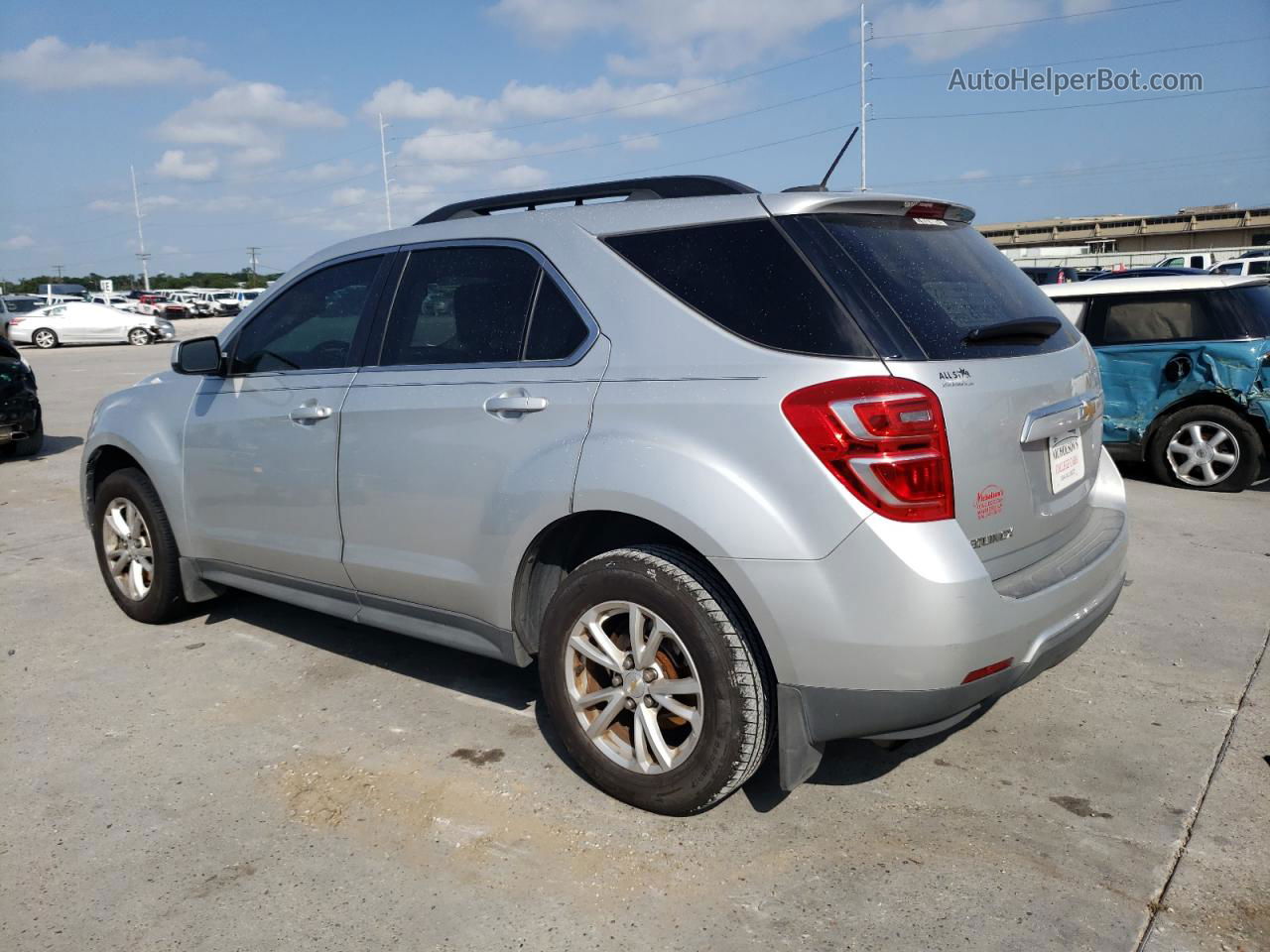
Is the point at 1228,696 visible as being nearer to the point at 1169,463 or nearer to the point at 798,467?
the point at 798,467

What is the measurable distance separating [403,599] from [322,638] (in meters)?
1.29

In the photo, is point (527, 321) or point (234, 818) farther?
point (527, 321)

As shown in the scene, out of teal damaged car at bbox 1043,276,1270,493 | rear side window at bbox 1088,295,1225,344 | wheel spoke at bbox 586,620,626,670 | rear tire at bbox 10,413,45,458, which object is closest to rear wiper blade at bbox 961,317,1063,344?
wheel spoke at bbox 586,620,626,670

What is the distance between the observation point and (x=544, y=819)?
311cm

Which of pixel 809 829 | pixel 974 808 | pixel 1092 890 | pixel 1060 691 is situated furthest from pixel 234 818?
pixel 1060 691

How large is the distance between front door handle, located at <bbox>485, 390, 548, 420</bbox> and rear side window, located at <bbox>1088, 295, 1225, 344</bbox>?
6.17 m

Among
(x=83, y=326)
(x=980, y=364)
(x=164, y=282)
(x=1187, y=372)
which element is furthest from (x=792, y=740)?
(x=164, y=282)

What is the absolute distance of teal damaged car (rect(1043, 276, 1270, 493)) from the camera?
733 cm

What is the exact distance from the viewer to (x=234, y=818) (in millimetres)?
3152

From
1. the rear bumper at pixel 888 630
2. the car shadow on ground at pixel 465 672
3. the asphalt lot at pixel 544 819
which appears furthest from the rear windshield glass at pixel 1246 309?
the rear bumper at pixel 888 630

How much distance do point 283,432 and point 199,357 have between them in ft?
2.11

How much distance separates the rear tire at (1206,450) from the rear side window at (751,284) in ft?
19.6

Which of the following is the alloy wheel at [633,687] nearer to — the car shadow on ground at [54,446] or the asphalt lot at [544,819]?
the asphalt lot at [544,819]

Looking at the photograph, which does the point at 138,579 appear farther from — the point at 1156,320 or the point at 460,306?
the point at 1156,320
